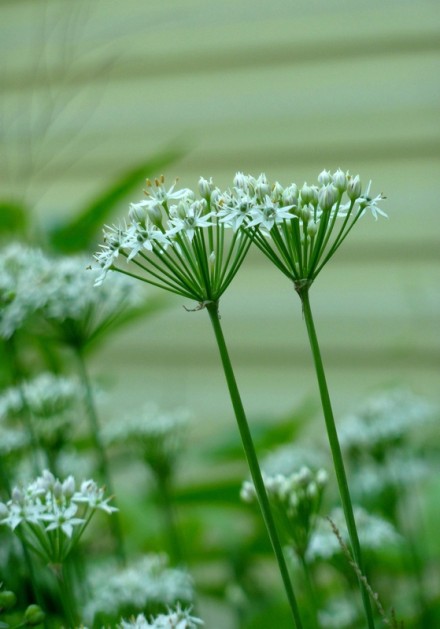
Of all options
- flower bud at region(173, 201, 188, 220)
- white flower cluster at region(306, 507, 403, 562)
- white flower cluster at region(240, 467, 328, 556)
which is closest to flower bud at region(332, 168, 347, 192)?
flower bud at region(173, 201, 188, 220)

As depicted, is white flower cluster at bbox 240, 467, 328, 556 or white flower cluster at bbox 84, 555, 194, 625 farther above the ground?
white flower cluster at bbox 240, 467, 328, 556

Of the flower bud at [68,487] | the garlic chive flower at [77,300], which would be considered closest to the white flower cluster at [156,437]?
the garlic chive flower at [77,300]

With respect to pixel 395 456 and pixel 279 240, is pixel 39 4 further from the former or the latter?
pixel 279 240

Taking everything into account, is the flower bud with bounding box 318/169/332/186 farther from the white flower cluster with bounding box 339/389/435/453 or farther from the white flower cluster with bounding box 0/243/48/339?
the white flower cluster with bounding box 339/389/435/453

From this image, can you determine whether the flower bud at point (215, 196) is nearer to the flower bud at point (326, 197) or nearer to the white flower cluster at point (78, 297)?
the flower bud at point (326, 197)

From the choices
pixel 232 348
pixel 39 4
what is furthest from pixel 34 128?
pixel 232 348

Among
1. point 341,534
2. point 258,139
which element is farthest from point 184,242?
point 258,139
